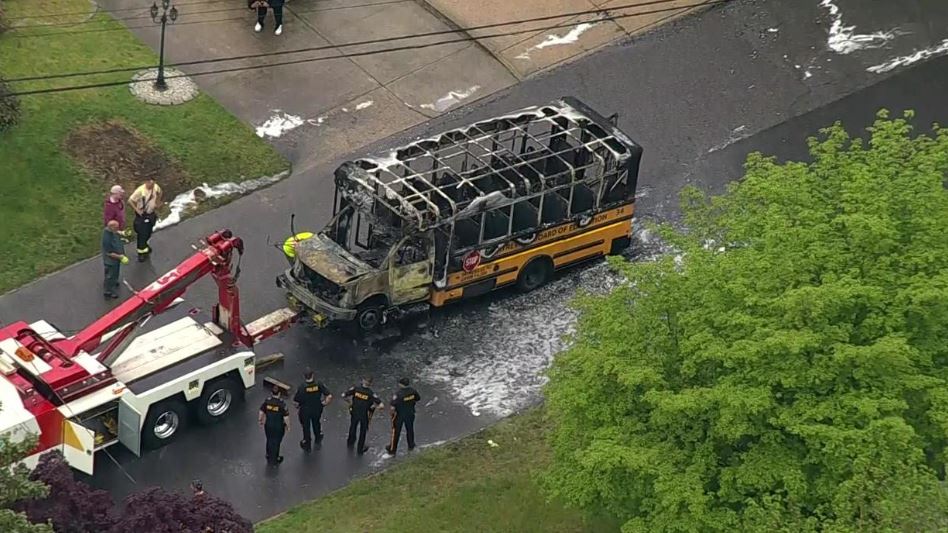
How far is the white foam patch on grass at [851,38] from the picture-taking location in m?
29.4

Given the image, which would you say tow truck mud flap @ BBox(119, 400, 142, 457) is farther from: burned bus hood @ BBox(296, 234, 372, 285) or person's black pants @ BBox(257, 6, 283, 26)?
person's black pants @ BBox(257, 6, 283, 26)

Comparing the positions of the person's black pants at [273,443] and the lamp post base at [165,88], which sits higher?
the lamp post base at [165,88]

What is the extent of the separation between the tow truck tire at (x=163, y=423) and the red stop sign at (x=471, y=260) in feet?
15.6

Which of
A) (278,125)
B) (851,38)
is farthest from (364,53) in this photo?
(851,38)

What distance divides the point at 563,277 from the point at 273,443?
6.11 metres

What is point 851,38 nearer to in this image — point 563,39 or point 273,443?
point 563,39

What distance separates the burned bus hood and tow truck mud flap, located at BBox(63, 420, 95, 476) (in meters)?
4.43

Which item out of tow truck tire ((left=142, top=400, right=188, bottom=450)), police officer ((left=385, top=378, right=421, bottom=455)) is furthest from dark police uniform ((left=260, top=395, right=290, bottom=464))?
police officer ((left=385, top=378, right=421, bottom=455))

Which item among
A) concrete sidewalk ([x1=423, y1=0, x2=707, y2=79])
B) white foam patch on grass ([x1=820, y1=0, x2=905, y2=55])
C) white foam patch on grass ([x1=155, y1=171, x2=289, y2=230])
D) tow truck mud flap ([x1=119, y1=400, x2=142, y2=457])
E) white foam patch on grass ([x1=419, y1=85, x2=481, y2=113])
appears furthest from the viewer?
white foam patch on grass ([x1=820, y1=0, x2=905, y2=55])

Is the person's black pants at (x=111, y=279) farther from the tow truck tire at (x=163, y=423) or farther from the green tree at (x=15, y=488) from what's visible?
the green tree at (x=15, y=488)

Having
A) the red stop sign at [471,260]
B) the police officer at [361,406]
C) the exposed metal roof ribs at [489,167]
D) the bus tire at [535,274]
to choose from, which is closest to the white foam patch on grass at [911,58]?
the exposed metal roof ribs at [489,167]

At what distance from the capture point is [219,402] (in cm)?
2073

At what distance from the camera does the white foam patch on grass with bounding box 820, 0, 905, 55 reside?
96.6 feet

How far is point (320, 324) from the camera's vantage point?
22000mm
